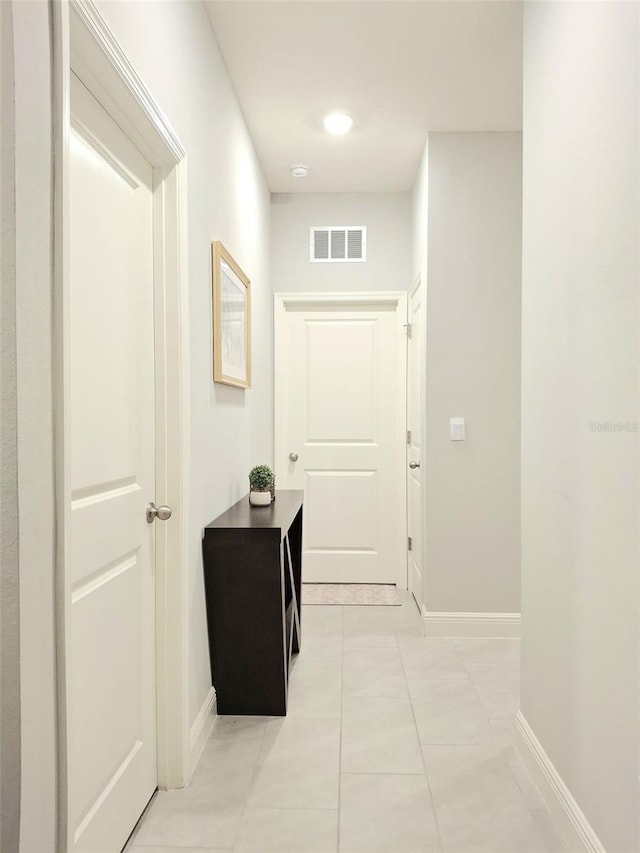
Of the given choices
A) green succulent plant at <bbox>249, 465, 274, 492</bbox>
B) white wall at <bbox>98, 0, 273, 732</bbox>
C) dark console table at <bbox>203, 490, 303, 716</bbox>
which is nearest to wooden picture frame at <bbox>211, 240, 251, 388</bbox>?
white wall at <bbox>98, 0, 273, 732</bbox>

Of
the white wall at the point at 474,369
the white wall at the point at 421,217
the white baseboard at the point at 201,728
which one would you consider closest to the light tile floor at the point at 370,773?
the white baseboard at the point at 201,728

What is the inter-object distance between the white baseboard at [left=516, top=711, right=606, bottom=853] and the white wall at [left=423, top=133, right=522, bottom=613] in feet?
4.02

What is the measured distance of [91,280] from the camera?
4.84 ft

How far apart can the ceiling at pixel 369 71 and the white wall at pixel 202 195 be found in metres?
0.16

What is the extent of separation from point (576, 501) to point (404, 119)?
2373 millimetres

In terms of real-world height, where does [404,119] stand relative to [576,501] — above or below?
above

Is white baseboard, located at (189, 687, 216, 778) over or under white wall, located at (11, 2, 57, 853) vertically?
under

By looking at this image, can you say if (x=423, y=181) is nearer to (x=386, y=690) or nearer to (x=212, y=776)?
(x=386, y=690)

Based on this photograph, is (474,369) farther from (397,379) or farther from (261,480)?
(261,480)

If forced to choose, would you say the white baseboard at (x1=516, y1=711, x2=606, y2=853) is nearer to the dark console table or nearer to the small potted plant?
the dark console table

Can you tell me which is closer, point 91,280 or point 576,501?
point 91,280

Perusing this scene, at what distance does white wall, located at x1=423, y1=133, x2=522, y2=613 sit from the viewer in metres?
3.33

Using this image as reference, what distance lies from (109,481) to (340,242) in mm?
3127

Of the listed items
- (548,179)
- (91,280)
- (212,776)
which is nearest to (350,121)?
(548,179)
